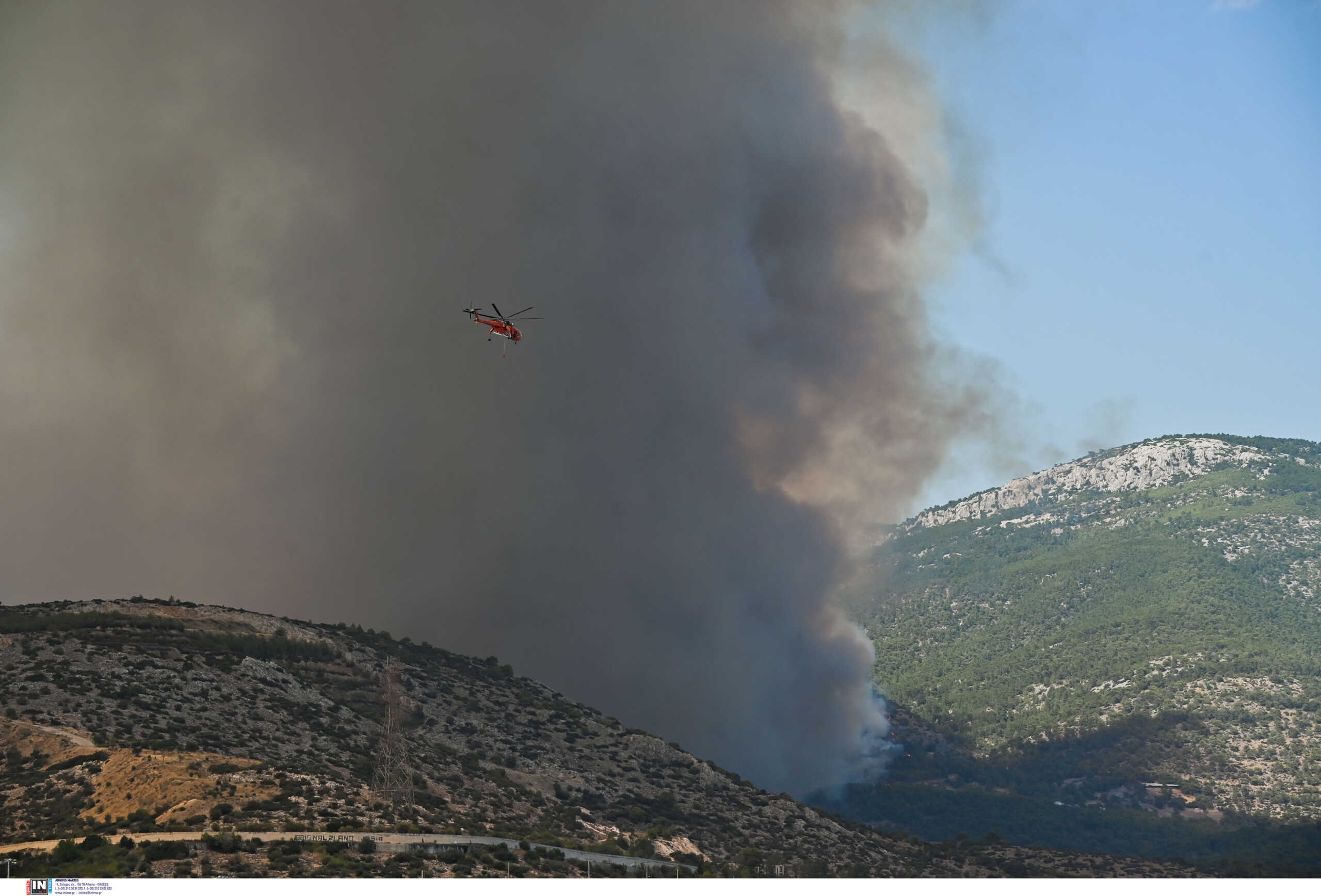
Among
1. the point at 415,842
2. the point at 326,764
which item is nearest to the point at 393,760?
the point at 326,764

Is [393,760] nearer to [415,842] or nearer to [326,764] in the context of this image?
[326,764]

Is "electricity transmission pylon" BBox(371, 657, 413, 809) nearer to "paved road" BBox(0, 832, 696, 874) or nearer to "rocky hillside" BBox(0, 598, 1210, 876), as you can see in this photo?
"rocky hillside" BBox(0, 598, 1210, 876)

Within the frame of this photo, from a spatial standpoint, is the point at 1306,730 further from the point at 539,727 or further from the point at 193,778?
the point at 193,778

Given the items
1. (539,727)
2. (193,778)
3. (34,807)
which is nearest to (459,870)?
(193,778)

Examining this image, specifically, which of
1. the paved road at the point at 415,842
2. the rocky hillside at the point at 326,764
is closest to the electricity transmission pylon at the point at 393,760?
the rocky hillside at the point at 326,764

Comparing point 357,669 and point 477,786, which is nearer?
point 477,786

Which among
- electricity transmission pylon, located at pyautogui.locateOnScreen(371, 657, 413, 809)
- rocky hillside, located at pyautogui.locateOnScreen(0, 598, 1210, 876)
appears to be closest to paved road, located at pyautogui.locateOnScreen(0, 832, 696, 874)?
rocky hillside, located at pyautogui.locateOnScreen(0, 598, 1210, 876)
